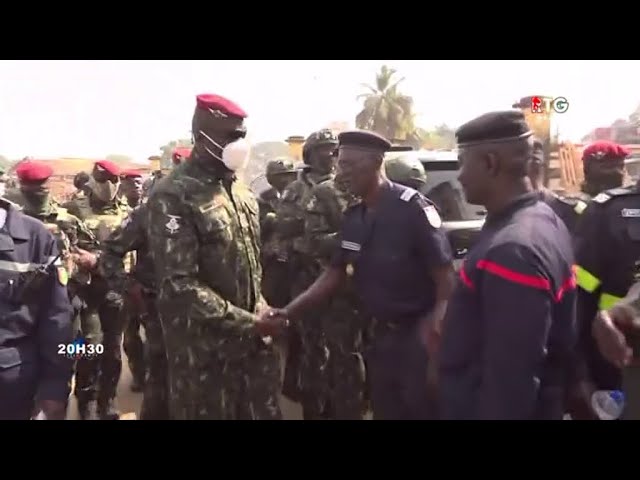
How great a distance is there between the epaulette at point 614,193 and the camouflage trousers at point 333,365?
1.21m

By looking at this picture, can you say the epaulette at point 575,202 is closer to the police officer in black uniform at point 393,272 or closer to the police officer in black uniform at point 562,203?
the police officer in black uniform at point 562,203

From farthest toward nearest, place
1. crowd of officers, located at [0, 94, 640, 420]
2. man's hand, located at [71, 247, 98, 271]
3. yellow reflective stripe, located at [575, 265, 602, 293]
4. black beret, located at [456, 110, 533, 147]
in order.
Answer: man's hand, located at [71, 247, 98, 271]
yellow reflective stripe, located at [575, 265, 602, 293]
black beret, located at [456, 110, 533, 147]
crowd of officers, located at [0, 94, 640, 420]

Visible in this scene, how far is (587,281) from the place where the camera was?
9.74 ft

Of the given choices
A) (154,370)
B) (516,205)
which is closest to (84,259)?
(154,370)

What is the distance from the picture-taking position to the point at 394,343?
3072 millimetres

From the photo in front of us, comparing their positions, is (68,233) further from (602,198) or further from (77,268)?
(602,198)

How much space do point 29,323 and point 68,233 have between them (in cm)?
117

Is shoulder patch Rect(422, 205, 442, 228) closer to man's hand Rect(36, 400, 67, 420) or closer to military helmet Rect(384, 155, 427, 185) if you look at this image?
military helmet Rect(384, 155, 427, 185)

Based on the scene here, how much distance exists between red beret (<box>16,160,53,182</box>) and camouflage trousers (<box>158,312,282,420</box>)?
967 mm

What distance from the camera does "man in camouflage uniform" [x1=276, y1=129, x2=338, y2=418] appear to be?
131 inches

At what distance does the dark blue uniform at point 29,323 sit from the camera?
108 inches

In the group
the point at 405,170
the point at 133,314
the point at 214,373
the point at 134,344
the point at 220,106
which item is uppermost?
the point at 220,106

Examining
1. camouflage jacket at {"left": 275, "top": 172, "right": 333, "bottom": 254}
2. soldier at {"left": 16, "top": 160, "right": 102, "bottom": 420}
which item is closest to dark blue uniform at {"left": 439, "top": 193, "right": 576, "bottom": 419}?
camouflage jacket at {"left": 275, "top": 172, "right": 333, "bottom": 254}
